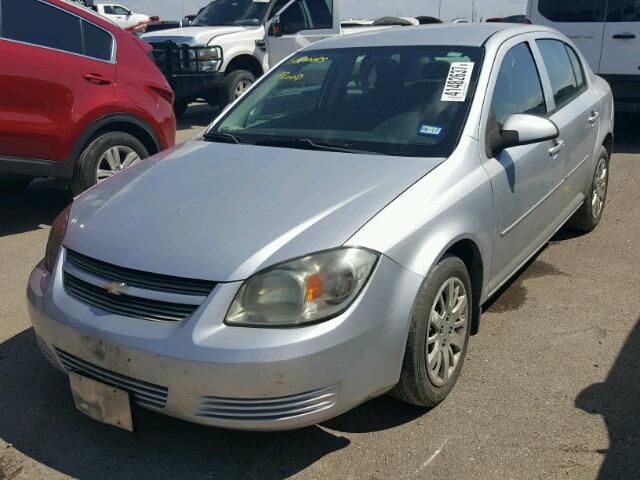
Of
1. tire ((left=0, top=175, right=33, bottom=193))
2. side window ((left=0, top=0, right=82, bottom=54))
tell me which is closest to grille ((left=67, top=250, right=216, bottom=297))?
side window ((left=0, top=0, right=82, bottom=54))

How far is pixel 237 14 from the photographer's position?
38.1 ft

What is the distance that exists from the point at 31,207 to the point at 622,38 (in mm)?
7123

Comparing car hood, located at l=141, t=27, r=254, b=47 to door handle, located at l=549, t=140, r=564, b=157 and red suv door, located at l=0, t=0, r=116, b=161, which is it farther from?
door handle, located at l=549, t=140, r=564, b=157

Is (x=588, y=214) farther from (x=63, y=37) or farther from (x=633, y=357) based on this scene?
(x=63, y=37)

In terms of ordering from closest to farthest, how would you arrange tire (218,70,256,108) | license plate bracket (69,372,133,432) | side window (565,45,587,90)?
license plate bracket (69,372,133,432) < side window (565,45,587,90) < tire (218,70,256,108)

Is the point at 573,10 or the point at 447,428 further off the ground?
the point at 573,10

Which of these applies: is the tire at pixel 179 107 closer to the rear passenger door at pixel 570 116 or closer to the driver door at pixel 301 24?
the driver door at pixel 301 24

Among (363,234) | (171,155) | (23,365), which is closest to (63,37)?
(171,155)

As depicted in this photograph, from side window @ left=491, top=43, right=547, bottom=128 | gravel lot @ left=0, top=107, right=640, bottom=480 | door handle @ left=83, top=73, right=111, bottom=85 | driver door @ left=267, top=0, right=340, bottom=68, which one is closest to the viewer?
gravel lot @ left=0, top=107, right=640, bottom=480

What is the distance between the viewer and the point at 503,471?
105 inches

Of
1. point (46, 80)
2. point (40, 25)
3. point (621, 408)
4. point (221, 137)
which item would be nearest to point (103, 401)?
point (221, 137)

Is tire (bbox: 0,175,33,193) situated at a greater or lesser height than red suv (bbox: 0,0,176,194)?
lesser

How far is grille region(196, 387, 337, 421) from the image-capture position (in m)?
2.46

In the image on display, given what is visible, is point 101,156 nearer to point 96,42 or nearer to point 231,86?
point 96,42
